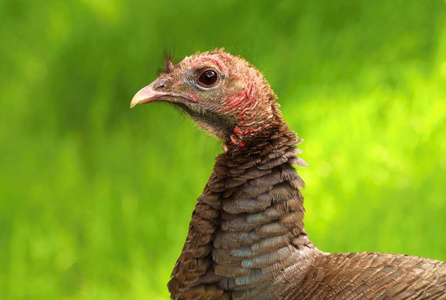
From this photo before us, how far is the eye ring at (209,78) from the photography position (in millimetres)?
2420

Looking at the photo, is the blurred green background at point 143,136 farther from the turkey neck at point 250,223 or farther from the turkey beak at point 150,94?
the turkey neck at point 250,223

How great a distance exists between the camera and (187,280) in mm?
2369

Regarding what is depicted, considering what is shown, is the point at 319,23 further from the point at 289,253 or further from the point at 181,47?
the point at 289,253

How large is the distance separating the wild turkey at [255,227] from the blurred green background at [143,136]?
1.29 metres

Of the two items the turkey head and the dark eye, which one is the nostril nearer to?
the turkey head

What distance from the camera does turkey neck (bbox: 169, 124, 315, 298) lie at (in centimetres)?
227

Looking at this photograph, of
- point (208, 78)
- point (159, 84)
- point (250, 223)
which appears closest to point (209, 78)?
point (208, 78)

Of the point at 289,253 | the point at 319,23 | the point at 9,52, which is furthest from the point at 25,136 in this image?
the point at 289,253

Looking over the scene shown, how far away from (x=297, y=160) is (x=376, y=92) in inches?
66.9

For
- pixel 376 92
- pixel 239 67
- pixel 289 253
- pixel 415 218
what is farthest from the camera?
pixel 376 92

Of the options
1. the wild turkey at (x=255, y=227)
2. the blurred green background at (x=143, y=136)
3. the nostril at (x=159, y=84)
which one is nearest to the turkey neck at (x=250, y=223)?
the wild turkey at (x=255, y=227)

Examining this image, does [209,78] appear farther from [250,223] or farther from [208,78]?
[250,223]

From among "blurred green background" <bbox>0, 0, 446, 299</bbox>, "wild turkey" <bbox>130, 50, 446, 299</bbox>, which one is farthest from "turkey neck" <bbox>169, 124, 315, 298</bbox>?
"blurred green background" <bbox>0, 0, 446, 299</bbox>

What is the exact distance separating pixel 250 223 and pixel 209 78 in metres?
0.52
